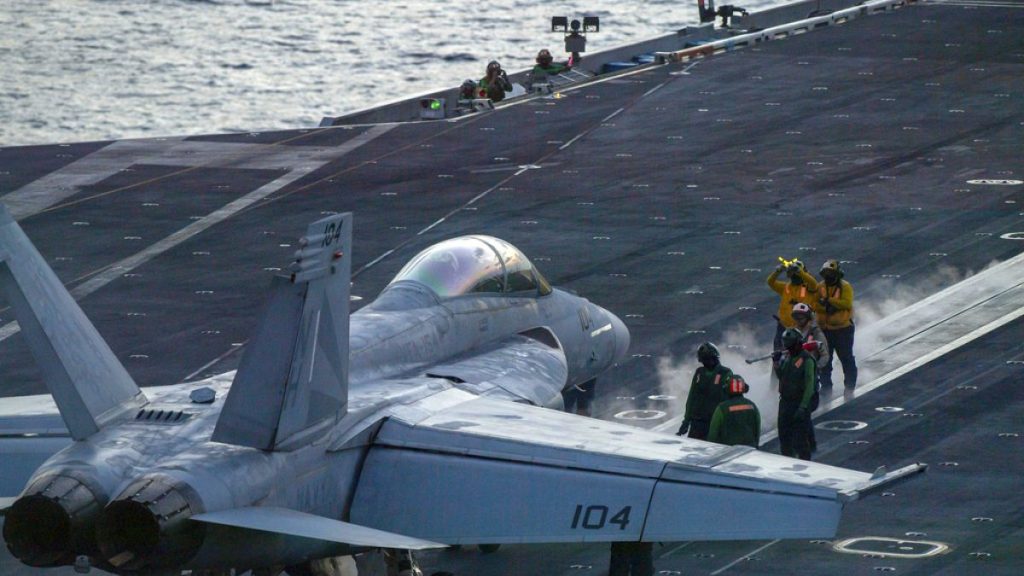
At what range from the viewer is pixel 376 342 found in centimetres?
2091

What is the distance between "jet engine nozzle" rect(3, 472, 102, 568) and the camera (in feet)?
51.8

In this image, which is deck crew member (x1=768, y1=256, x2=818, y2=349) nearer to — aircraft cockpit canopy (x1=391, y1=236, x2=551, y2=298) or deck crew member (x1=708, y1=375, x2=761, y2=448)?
aircraft cockpit canopy (x1=391, y1=236, x2=551, y2=298)

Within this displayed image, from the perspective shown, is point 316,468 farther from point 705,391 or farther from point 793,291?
point 793,291

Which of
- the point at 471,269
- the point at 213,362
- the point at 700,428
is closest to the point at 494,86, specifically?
the point at 213,362

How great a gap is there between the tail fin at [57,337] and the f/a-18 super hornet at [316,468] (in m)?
0.02

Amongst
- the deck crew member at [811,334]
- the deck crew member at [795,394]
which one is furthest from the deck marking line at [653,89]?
the deck crew member at [795,394]

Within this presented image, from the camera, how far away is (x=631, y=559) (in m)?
19.6

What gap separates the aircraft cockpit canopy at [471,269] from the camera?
897 inches

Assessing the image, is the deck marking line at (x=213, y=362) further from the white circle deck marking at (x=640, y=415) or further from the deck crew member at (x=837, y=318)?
the deck crew member at (x=837, y=318)

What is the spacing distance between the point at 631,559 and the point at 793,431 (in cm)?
476

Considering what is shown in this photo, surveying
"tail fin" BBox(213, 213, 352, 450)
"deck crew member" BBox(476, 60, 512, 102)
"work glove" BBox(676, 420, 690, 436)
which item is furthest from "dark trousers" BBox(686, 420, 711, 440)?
"deck crew member" BBox(476, 60, 512, 102)

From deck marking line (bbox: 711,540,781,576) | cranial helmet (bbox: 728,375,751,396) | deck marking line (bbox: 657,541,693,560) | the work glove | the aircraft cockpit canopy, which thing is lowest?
deck marking line (bbox: 657,541,693,560)

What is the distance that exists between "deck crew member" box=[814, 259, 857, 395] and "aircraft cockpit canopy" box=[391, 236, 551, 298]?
5430mm

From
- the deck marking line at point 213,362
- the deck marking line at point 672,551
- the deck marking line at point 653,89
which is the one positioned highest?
the deck marking line at point 653,89
